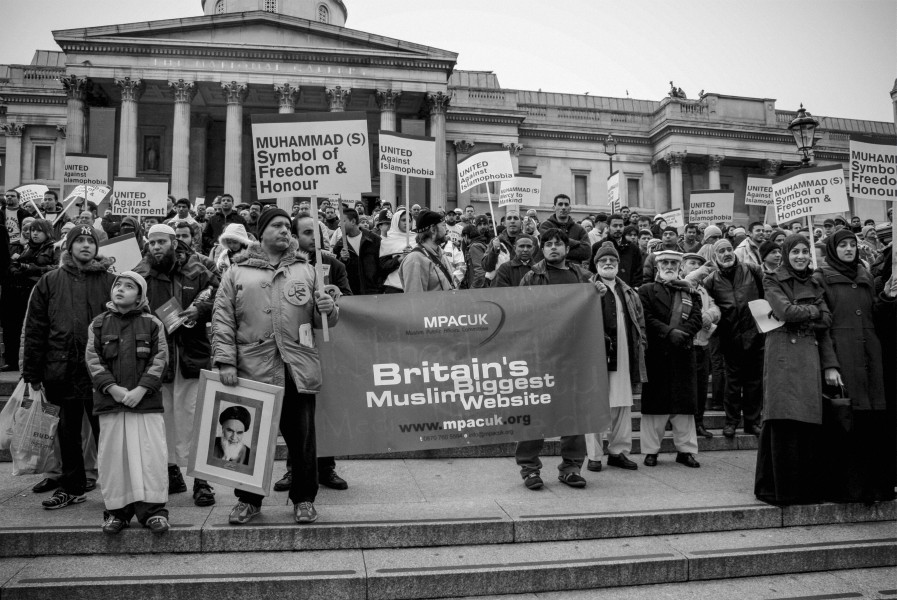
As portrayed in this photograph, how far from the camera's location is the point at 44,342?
216 inches

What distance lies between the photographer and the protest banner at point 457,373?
5.96 metres

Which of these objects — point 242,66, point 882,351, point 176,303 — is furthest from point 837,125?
point 176,303

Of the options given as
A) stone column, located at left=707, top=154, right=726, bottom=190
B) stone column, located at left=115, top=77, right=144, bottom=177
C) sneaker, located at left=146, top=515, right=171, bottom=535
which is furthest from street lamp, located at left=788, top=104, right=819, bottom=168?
stone column, located at left=115, top=77, right=144, bottom=177

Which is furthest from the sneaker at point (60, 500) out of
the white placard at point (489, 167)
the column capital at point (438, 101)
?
the column capital at point (438, 101)

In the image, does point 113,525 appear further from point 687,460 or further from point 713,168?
point 713,168

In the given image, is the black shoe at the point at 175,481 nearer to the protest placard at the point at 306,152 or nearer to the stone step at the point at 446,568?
the stone step at the point at 446,568

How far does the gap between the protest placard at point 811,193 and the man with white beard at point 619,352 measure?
3.20 metres

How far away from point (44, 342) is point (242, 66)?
3356cm

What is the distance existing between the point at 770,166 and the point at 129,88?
135ft

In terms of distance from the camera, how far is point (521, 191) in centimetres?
1528

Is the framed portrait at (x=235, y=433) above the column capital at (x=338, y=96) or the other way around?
the other way around

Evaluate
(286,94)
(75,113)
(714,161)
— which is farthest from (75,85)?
(714,161)

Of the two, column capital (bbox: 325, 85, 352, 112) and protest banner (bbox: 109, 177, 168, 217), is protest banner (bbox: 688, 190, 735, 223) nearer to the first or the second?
protest banner (bbox: 109, 177, 168, 217)

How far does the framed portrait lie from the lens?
16.2ft
